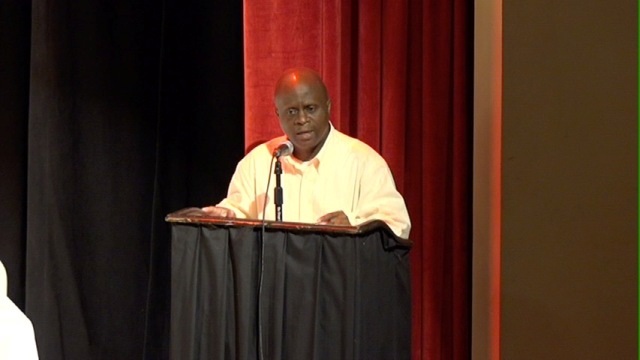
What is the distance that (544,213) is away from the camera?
8.07 feet

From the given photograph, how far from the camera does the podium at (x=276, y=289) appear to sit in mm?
2594

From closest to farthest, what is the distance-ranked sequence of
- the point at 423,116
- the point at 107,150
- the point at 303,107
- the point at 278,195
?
the point at 278,195 < the point at 303,107 < the point at 423,116 < the point at 107,150

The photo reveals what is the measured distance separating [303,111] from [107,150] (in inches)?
45.4

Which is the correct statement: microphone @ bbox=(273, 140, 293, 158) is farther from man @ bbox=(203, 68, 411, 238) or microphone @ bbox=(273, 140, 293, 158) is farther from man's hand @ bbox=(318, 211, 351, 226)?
man's hand @ bbox=(318, 211, 351, 226)

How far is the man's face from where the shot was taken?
9.92 feet

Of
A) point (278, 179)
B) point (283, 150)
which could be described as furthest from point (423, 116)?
point (278, 179)

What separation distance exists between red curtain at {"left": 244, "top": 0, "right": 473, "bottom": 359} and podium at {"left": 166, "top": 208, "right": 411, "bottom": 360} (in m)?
0.72

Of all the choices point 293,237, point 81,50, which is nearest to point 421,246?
point 293,237

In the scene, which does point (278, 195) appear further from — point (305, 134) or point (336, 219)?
point (305, 134)

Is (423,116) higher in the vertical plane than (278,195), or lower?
higher

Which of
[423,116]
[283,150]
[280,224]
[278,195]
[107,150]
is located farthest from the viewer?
[107,150]

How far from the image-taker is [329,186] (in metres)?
3.06

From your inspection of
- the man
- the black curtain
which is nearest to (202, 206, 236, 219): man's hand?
the man

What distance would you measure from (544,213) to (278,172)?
0.76m
